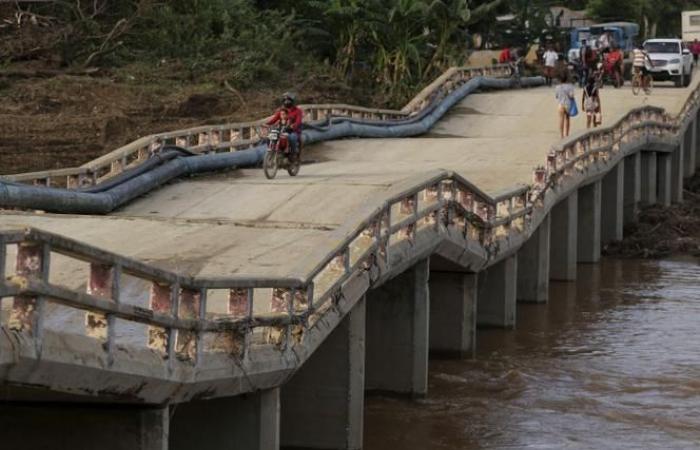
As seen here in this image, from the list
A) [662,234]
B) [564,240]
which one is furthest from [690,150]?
[564,240]

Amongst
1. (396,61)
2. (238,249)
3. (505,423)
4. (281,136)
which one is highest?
(396,61)

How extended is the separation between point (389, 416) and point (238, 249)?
273 centimetres

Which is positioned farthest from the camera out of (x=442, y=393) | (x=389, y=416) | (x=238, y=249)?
(x=442, y=393)

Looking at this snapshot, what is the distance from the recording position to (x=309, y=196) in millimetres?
21484

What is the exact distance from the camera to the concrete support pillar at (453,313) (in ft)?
67.7

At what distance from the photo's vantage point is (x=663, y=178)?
124 ft

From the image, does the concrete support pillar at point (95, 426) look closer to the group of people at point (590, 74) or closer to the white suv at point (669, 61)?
the group of people at point (590, 74)

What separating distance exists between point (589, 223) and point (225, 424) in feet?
64.5

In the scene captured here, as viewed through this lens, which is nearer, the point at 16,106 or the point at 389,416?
the point at 389,416

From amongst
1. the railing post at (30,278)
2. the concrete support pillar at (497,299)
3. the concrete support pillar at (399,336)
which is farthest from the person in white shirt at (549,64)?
the railing post at (30,278)

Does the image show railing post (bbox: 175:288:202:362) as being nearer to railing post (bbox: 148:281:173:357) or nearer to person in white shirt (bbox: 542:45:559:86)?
railing post (bbox: 148:281:173:357)

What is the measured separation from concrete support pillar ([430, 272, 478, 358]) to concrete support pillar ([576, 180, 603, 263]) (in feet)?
34.7

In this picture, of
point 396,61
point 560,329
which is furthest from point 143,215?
point 396,61

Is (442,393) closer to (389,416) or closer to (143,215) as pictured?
(389,416)
